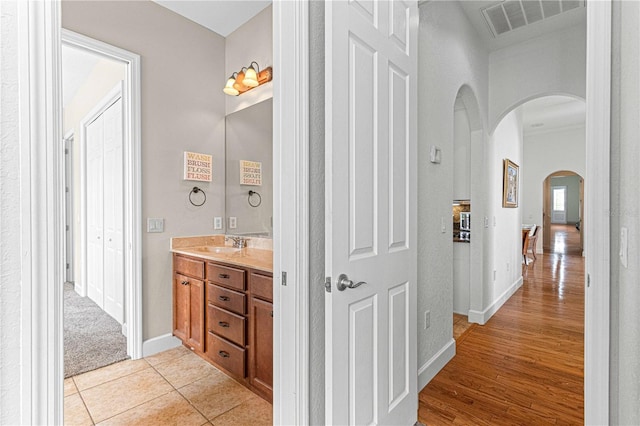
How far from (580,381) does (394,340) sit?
171 centimetres

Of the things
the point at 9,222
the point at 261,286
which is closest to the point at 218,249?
the point at 261,286

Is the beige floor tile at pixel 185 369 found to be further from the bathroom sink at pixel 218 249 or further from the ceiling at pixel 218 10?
the ceiling at pixel 218 10

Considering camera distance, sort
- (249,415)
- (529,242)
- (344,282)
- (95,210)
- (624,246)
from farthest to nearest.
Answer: (529,242) → (95,210) → (249,415) → (344,282) → (624,246)

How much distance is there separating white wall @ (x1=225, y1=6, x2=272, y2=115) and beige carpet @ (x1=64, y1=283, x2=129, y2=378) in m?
2.44

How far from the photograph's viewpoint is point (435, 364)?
7.75 feet

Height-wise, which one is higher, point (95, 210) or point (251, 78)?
point (251, 78)

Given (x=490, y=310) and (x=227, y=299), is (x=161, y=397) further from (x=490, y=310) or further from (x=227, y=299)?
(x=490, y=310)

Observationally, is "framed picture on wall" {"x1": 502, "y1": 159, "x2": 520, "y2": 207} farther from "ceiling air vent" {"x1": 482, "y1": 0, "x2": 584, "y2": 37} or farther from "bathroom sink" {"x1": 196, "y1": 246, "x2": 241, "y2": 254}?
"bathroom sink" {"x1": 196, "y1": 246, "x2": 241, "y2": 254}

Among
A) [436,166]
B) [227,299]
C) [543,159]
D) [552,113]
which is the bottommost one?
[227,299]

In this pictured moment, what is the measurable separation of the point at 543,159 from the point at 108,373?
399 inches

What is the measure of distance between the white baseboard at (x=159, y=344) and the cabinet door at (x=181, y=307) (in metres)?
0.06

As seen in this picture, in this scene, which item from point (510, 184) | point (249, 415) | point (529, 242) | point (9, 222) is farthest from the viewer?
point (529, 242)

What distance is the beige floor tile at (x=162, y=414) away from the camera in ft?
6.03

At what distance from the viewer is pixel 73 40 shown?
2285 millimetres
